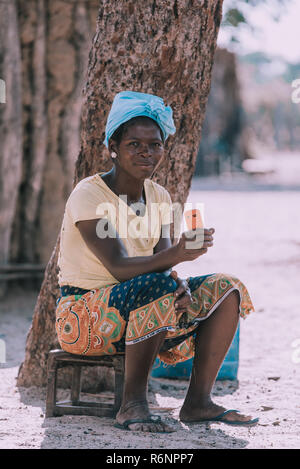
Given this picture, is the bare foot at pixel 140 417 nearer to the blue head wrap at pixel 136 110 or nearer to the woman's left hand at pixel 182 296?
the woman's left hand at pixel 182 296

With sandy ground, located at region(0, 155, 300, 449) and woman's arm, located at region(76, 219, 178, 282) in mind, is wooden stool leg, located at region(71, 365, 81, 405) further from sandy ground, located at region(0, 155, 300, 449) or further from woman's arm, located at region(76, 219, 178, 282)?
woman's arm, located at region(76, 219, 178, 282)

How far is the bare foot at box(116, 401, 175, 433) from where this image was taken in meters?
3.10

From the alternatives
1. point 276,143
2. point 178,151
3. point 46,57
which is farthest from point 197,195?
point 276,143

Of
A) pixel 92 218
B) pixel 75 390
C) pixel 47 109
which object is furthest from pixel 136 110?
pixel 47 109

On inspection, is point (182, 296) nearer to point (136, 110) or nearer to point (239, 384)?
point (136, 110)

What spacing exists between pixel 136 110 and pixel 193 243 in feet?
2.22

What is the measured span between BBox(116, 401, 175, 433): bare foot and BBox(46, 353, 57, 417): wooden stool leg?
415mm

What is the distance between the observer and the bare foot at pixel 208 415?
11.0ft

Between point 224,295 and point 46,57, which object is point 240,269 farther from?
point 224,295

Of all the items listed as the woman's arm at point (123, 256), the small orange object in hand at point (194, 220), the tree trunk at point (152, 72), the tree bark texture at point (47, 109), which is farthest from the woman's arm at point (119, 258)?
the tree bark texture at point (47, 109)

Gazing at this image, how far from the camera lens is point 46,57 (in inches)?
286

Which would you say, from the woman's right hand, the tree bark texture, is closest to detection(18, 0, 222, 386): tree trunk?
the woman's right hand

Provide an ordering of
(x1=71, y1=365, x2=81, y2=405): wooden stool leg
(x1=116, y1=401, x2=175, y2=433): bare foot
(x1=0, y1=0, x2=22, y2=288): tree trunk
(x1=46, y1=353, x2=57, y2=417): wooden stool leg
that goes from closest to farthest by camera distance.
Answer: (x1=116, y1=401, x2=175, y2=433): bare foot
(x1=46, y1=353, x2=57, y2=417): wooden stool leg
(x1=71, y1=365, x2=81, y2=405): wooden stool leg
(x1=0, y1=0, x2=22, y2=288): tree trunk

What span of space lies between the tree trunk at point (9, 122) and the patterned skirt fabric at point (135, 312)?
355 cm
